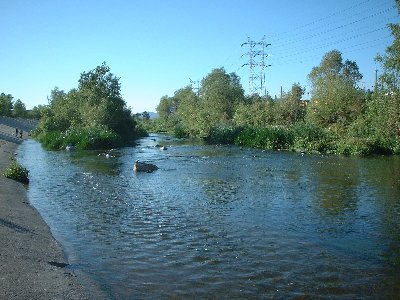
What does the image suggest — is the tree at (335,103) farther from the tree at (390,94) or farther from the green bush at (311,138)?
the tree at (390,94)

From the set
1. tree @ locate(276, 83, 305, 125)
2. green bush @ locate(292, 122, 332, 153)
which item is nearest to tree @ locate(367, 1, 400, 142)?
green bush @ locate(292, 122, 332, 153)

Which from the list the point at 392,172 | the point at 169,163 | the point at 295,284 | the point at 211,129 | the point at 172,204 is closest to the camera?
the point at 295,284

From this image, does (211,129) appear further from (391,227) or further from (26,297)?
(26,297)

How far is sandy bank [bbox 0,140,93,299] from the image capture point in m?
9.24

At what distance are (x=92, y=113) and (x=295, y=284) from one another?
216 ft

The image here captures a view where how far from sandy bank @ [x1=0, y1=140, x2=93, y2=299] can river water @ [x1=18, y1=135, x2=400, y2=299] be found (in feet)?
2.08

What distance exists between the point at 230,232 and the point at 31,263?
783cm

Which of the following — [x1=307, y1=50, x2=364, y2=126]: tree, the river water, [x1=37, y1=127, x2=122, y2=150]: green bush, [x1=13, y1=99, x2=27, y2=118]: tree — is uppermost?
[x1=13, y1=99, x2=27, y2=118]: tree

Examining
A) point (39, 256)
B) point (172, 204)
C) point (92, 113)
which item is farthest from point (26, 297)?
point (92, 113)

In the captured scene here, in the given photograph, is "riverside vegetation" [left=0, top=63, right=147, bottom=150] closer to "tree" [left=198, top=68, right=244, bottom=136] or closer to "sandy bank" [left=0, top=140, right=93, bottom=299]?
"tree" [left=198, top=68, right=244, bottom=136]

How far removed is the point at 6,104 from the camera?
146375mm

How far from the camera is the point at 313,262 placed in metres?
12.4

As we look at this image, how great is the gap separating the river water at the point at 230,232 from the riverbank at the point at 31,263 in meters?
0.63

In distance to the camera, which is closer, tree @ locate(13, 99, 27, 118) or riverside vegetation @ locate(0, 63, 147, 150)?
riverside vegetation @ locate(0, 63, 147, 150)
